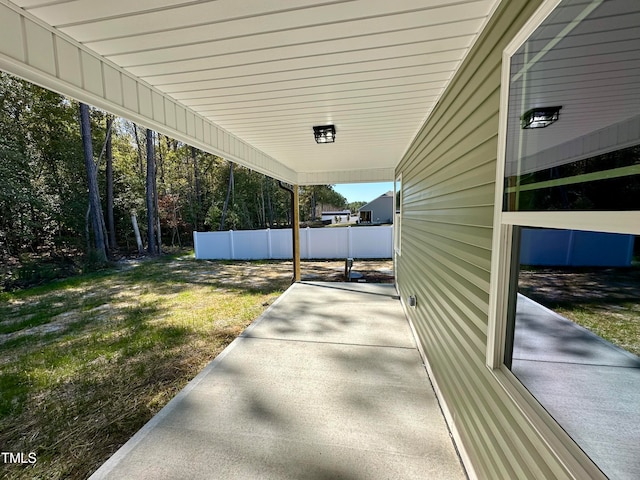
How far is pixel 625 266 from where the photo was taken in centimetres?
71

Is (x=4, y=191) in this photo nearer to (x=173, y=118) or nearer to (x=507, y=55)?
(x=173, y=118)

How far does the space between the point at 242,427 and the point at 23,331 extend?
207 inches

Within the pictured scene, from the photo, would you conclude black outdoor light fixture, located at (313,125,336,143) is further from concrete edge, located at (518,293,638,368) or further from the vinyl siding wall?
concrete edge, located at (518,293,638,368)

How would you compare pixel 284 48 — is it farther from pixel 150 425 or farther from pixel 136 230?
pixel 136 230

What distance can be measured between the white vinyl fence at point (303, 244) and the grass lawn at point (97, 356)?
13.6ft

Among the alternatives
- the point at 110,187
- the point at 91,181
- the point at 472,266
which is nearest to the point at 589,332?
the point at 472,266

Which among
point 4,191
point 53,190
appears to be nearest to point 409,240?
point 4,191

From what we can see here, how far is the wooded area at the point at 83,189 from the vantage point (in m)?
9.48

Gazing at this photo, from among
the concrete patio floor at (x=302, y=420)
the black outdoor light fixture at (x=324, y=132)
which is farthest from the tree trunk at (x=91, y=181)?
the black outdoor light fixture at (x=324, y=132)

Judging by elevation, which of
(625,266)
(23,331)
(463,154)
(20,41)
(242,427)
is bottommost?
(23,331)

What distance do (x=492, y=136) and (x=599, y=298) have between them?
0.97 m

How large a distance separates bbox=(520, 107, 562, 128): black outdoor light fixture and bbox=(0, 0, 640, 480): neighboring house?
0.03 feet

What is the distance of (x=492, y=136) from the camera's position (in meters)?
1.43

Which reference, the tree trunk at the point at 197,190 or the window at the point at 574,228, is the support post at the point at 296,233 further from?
the tree trunk at the point at 197,190
